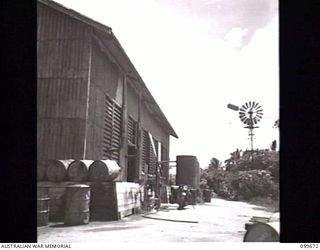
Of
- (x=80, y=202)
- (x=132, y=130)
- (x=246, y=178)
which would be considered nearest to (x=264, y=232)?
(x=80, y=202)

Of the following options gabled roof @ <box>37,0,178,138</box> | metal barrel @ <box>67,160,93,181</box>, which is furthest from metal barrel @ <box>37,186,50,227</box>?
gabled roof @ <box>37,0,178,138</box>

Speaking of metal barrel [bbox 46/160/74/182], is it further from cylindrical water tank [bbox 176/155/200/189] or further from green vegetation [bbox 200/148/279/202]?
green vegetation [bbox 200/148/279/202]

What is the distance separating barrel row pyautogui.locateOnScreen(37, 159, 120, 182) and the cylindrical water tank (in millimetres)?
9744

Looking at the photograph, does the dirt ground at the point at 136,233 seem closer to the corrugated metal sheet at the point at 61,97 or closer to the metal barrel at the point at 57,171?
the metal barrel at the point at 57,171

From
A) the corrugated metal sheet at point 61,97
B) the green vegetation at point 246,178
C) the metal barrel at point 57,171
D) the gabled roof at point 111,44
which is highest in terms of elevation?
the gabled roof at point 111,44

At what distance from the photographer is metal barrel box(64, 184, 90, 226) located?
8539 millimetres

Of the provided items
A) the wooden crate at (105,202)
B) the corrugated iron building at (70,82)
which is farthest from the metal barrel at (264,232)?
the corrugated iron building at (70,82)

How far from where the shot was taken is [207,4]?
7129mm

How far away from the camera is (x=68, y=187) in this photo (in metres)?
8.77

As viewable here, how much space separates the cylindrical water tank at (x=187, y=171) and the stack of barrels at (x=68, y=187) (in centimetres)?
939

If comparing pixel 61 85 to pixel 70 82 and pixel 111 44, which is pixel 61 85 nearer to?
pixel 70 82

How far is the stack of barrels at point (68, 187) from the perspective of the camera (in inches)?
336
